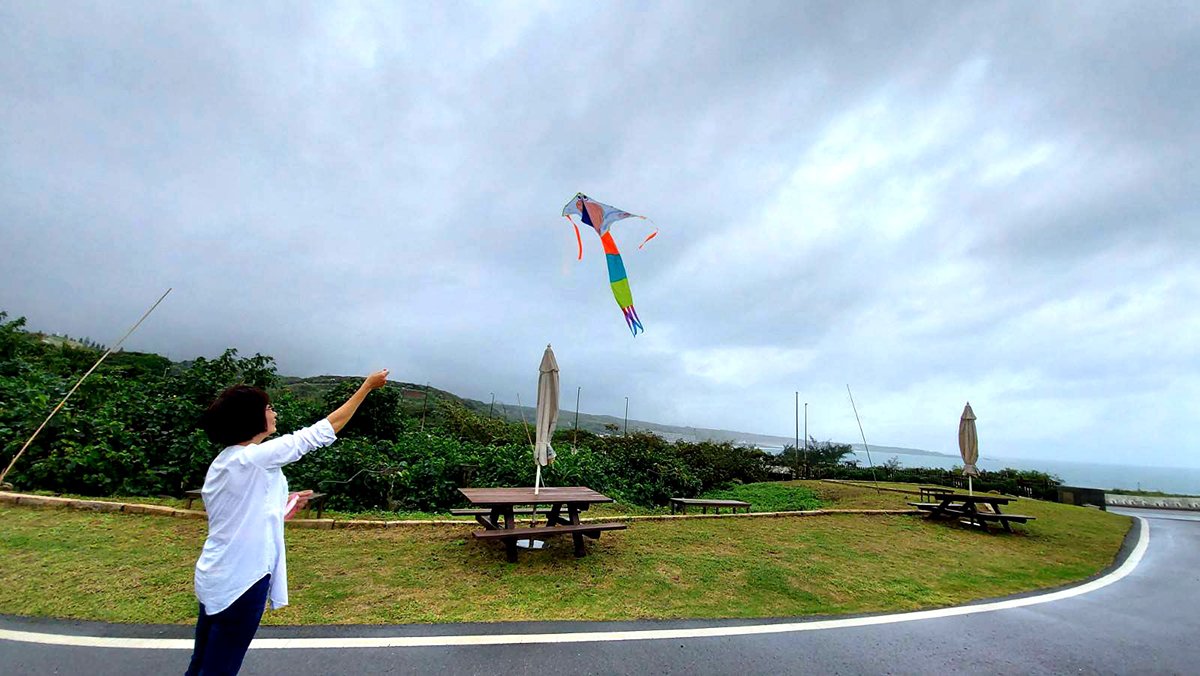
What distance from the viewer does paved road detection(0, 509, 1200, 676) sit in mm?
3254

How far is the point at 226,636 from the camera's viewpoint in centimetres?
212

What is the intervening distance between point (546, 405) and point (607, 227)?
350 cm

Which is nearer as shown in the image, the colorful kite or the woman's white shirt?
the woman's white shirt

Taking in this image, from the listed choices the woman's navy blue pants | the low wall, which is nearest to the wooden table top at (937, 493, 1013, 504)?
the woman's navy blue pants

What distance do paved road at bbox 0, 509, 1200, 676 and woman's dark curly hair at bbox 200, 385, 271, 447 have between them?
1.90 m

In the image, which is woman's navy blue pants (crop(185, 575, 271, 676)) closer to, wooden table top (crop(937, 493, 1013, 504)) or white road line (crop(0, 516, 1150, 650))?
white road line (crop(0, 516, 1150, 650))

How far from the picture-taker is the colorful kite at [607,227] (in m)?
8.33

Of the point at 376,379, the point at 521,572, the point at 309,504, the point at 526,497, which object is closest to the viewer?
the point at 376,379

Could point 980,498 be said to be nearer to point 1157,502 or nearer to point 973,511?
point 973,511

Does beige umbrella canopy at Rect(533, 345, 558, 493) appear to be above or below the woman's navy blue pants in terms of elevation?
above

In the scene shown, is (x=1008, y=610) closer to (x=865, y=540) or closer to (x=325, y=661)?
(x=865, y=540)

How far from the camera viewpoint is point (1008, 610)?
5.00 metres

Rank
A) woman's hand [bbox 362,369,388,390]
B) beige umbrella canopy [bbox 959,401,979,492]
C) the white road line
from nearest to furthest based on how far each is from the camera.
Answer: woman's hand [bbox 362,369,388,390], the white road line, beige umbrella canopy [bbox 959,401,979,492]

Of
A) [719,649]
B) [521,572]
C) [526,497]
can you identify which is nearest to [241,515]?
[719,649]
